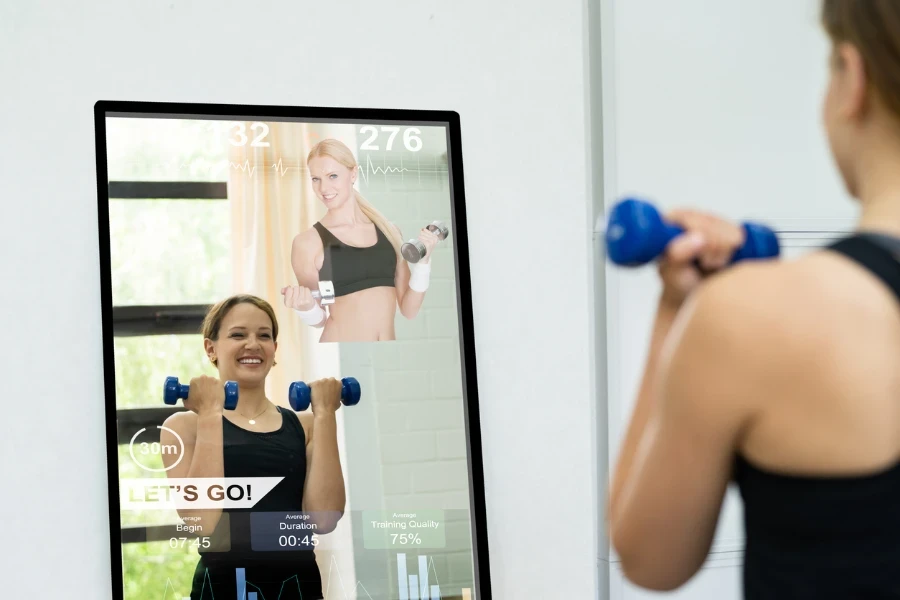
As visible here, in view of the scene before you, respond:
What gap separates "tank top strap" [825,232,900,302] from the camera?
662 millimetres

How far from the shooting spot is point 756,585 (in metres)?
0.73

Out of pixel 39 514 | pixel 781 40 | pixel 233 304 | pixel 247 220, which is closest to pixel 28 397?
pixel 39 514

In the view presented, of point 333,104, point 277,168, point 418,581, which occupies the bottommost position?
point 418,581

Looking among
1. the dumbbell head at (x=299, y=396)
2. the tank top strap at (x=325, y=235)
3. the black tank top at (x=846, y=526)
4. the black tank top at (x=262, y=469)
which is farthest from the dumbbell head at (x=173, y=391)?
the black tank top at (x=846, y=526)

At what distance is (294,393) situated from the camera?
6.54 feet

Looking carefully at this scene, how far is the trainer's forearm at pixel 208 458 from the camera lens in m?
1.95

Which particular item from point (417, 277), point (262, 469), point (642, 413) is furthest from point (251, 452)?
point (642, 413)

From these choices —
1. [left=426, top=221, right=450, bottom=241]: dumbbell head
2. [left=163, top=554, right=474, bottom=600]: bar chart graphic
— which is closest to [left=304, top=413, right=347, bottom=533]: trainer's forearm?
[left=163, top=554, right=474, bottom=600]: bar chart graphic

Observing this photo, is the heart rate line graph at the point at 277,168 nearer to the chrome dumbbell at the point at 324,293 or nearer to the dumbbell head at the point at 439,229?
the dumbbell head at the point at 439,229

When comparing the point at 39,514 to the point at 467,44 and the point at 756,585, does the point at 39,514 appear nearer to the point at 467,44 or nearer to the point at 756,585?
the point at 467,44

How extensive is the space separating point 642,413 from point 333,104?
1.50 metres

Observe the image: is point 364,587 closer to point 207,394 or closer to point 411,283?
point 207,394

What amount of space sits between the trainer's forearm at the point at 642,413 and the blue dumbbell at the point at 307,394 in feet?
4.05
